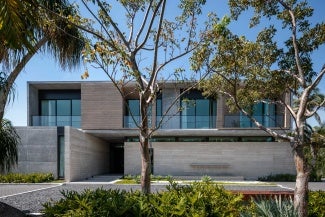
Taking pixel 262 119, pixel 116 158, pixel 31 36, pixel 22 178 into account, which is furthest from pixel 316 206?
pixel 116 158

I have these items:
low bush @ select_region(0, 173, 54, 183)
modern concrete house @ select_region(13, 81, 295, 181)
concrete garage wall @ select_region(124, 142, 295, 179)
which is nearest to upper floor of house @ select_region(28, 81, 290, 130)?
modern concrete house @ select_region(13, 81, 295, 181)

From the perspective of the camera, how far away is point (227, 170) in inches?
1178

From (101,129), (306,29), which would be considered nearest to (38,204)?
(306,29)

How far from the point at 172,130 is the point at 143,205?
22032 millimetres

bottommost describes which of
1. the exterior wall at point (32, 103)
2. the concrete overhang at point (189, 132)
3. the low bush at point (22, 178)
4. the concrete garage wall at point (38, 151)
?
the low bush at point (22, 178)

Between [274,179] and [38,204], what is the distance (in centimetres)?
2041

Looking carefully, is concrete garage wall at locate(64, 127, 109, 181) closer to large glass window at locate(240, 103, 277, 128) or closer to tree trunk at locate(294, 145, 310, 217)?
large glass window at locate(240, 103, 277, 128)

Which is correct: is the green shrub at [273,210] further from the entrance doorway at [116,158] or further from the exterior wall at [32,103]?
the entrance doorway at [116,158]

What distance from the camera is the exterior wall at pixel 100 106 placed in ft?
95.5

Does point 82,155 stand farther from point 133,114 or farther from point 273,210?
point 273,210

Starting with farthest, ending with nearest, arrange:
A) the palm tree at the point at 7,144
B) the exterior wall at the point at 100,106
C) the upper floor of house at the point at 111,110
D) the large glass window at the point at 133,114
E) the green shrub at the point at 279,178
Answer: the exterior wall at the point at 100,106, the large glass window at the point at 133,114, the upper floor of house at the point at 111,110, the green shrub at the point at 279,178, the palm tree at the point at 7,144

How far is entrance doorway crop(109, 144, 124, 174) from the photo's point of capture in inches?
1542

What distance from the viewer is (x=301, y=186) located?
7461 mm

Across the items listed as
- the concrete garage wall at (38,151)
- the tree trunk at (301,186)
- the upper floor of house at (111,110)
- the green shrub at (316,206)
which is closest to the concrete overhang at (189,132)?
the upper floor of house at (111,110)
